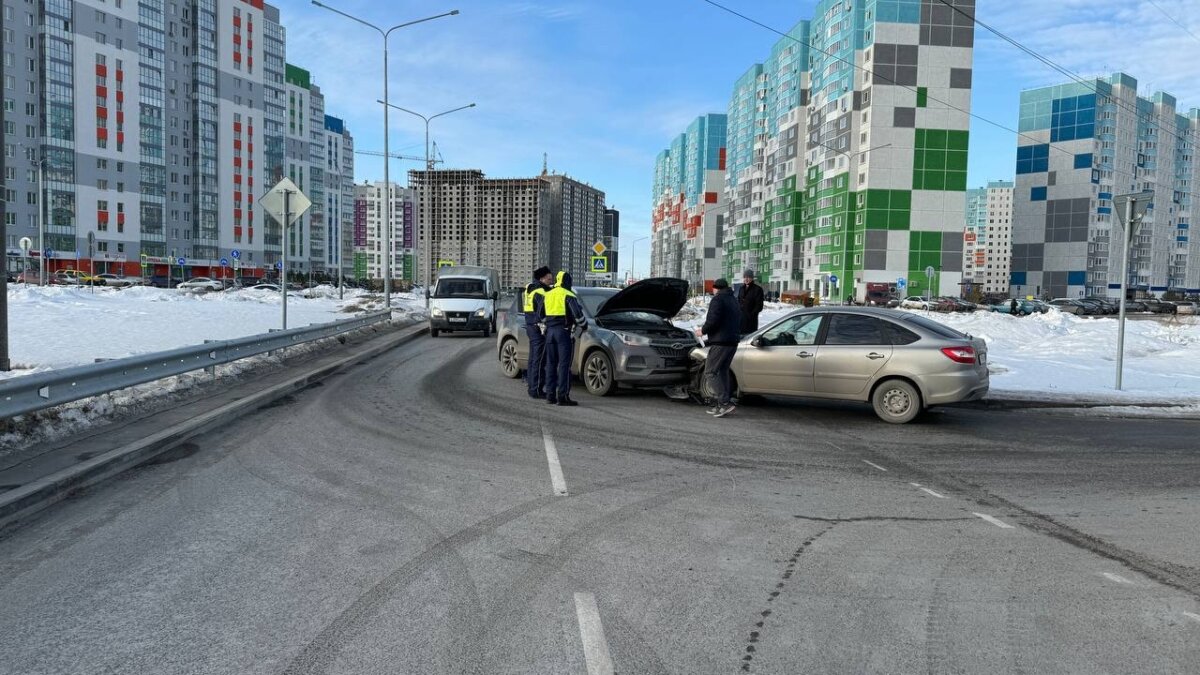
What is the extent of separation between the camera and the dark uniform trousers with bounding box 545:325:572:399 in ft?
34.8

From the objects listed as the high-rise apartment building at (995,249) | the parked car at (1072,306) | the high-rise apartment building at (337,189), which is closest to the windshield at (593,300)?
the parked car at (1072,306)

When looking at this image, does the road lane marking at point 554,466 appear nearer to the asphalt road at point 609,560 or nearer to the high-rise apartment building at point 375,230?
the asphalt road at point 609,560

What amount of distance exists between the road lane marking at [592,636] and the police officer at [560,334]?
6.84 meters

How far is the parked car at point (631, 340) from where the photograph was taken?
1114cm

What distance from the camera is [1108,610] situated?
3727 mm

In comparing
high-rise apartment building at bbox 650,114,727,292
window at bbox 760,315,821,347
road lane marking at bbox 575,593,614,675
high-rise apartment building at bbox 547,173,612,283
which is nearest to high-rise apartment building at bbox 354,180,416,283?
high-rise apartment building at bbox 547,173,612,283

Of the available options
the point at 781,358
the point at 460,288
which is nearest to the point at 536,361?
the point at 781,358

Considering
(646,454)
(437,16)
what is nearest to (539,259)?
(437,16)

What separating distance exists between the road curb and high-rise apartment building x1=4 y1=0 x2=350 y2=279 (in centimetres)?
8197

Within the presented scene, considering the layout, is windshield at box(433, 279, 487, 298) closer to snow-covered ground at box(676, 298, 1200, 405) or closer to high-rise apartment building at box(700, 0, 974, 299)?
snow-covered ground at box(676, 298, 1200, 405)

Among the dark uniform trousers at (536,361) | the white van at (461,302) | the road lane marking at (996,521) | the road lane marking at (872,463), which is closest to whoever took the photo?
the road lane marking at (996,521)

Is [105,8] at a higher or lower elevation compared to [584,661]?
higher

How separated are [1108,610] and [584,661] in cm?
262

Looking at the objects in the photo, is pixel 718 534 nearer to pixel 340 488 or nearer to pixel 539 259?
pixel 340 488
